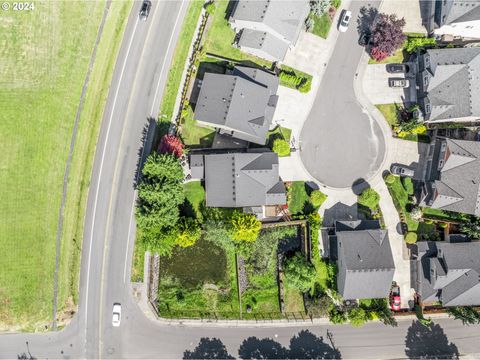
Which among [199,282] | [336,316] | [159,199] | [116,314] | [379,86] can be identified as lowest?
[336,316]

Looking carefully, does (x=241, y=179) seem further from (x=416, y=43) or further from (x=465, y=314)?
(x=465, y=314)

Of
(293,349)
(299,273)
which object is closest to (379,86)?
(299,273)

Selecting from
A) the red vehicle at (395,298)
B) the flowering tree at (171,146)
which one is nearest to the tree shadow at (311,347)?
the red vehicle at (395,298)

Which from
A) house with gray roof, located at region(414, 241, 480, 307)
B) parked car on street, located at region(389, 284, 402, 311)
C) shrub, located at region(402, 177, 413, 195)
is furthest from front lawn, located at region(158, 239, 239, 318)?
shrub, located at region(402, 177, 413, 195)

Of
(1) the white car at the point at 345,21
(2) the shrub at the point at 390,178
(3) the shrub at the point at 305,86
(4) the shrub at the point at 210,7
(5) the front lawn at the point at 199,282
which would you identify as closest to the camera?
(2) the shrub at the point at 390,178

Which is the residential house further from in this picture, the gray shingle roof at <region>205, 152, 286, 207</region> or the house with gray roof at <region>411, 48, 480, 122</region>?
the gray shingle roof at <region>205, 152, 286, 207</region>

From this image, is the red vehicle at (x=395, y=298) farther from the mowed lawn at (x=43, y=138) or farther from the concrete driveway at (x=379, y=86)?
the mowed lawn at (x=43, y=138)
